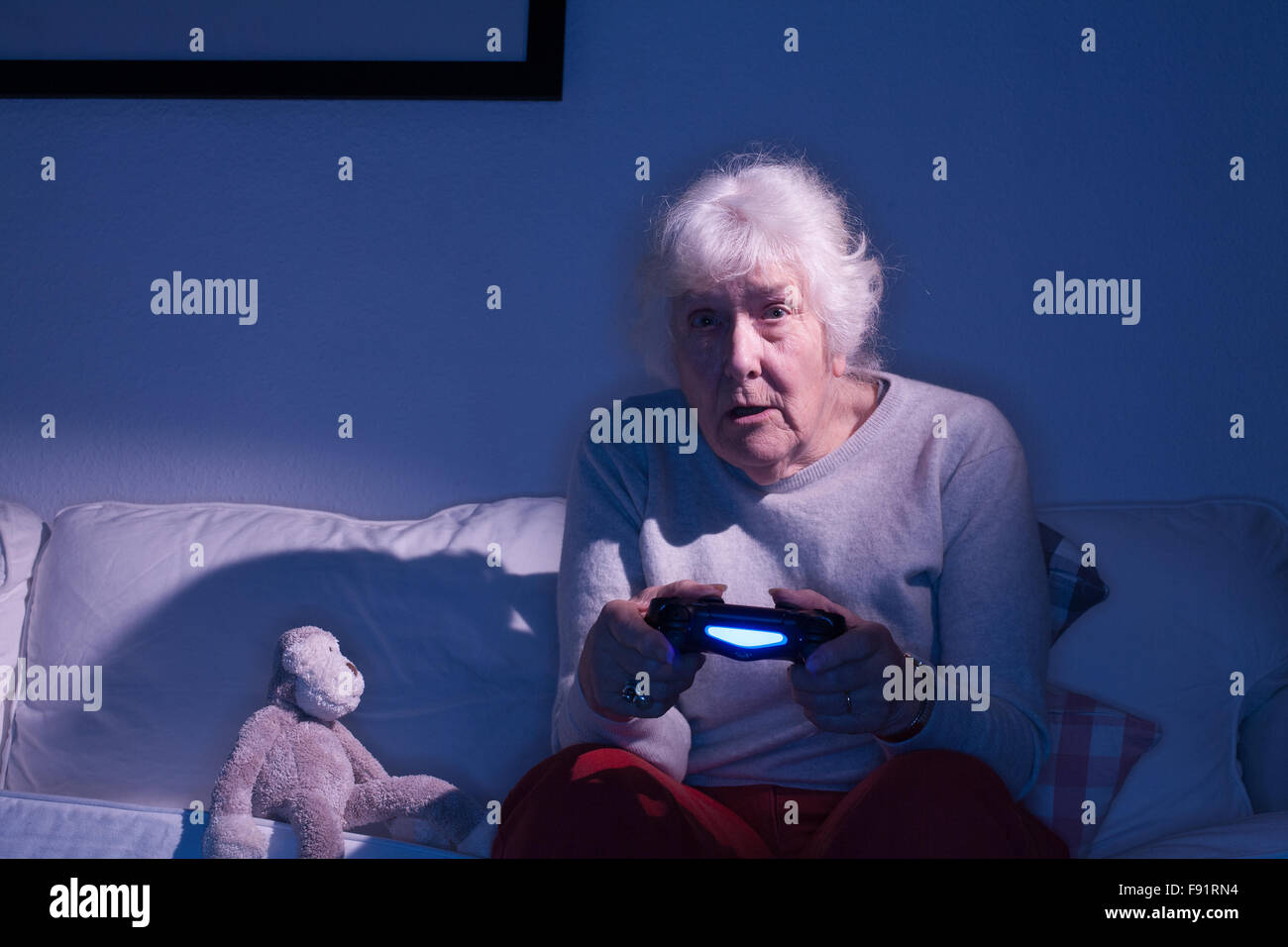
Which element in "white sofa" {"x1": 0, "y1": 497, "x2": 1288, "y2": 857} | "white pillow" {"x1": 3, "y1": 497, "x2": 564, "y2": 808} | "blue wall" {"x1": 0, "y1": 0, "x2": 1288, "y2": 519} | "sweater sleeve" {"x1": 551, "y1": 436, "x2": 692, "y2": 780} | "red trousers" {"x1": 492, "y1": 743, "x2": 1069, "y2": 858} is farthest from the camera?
"blue wall" {"x1": 0, "y1": 0, "x2": 1288, "y2": 519}

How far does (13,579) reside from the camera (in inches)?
54.6

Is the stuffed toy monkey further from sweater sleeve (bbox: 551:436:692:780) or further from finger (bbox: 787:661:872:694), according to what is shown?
finger (bbox: 787:661:872:694)

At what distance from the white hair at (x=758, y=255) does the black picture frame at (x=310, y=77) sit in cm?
37

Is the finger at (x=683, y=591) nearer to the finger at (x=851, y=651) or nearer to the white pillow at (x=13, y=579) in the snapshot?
the finger at (x=851, y=651)

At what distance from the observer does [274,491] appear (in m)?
1.46

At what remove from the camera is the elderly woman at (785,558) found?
99 cm

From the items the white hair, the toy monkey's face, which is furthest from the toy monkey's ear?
the white hair

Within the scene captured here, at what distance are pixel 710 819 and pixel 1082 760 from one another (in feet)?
1.51

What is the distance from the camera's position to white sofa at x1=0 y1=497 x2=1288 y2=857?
45.8 inches

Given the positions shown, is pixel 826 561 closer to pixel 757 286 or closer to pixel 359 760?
pixel 757 286

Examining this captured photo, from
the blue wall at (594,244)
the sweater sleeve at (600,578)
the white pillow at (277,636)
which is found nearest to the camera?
the sweater sleeve at (600,578)

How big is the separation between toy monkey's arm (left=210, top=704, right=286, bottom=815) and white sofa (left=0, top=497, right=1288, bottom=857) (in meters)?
0.04

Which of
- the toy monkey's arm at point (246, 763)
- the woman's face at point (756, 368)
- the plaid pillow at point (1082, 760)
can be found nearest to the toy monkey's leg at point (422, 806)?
the toy monkey's arm at point (246, 763)

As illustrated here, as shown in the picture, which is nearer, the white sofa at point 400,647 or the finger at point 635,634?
the finger at point 635,634
